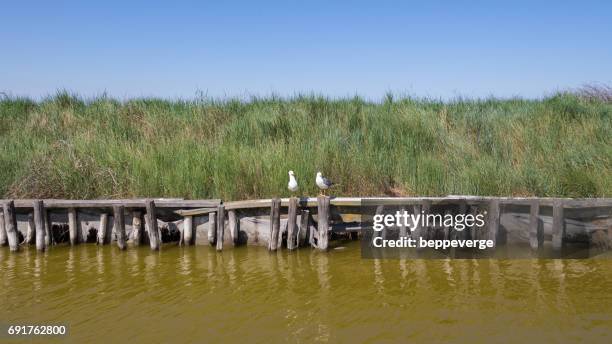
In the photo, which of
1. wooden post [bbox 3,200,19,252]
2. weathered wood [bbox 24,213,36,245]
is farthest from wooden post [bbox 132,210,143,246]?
wooden post [bbox 3,200,19,252]

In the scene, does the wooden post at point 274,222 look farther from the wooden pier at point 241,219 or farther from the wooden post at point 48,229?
the wooden post at point 48,229

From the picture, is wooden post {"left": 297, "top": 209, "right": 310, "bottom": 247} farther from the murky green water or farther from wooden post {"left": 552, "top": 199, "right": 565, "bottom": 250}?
wooden post {"left": 552, "top": 199, "right": 565, "bottom": 250}

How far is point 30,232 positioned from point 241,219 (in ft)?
13.6

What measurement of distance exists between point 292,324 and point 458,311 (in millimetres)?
2051

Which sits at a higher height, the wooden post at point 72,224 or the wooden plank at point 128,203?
the wooden plank at point 128,203

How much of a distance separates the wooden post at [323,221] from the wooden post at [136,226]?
138 inches

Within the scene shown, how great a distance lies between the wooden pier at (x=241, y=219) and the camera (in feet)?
31.0

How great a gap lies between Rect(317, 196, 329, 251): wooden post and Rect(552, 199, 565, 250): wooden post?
387 cm

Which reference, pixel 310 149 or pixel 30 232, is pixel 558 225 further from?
pixel 30 232

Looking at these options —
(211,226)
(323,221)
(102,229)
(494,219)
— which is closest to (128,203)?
(102,229)

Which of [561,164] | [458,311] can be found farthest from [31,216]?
[561,164]

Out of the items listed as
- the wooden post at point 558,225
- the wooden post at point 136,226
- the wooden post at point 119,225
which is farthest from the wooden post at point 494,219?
the wooden post at point 119,225

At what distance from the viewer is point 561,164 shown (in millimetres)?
11500

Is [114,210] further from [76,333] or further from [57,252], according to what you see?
[76,333]
